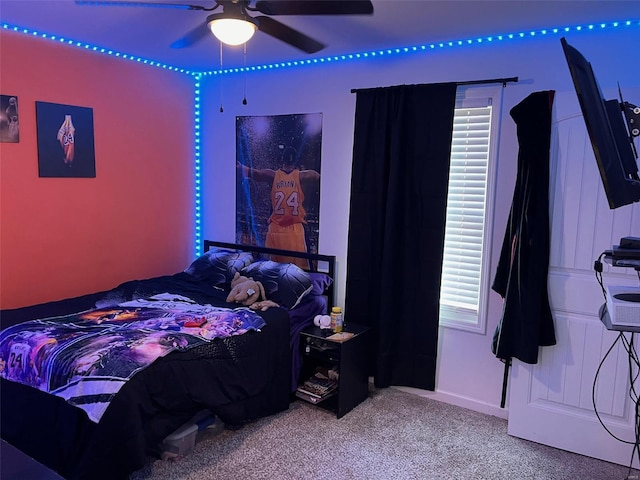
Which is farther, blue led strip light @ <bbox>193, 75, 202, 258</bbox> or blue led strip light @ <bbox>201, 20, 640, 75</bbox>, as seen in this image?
blue led strip light @ <bbox>193, 75, 202, 258</bbox>

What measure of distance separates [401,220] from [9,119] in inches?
108

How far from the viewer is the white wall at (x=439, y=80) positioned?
9.18 feet

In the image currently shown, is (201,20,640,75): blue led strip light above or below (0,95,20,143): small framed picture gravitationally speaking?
above

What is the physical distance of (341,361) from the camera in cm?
312

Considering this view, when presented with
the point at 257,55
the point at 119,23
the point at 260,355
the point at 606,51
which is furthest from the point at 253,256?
the point at 606,51

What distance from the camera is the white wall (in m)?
2.80

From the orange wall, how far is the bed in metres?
0.43

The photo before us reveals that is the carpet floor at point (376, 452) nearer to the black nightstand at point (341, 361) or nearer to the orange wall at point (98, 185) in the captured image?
the black nightstand at point (341, 361)

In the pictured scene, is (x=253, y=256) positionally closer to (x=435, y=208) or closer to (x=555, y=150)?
(x=435, y=208)

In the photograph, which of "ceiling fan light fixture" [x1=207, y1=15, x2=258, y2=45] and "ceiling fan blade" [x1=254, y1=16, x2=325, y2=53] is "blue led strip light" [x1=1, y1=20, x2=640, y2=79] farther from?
"ceiling fan light fixture" [x1=207, y1=15, x2=258, y2=45]

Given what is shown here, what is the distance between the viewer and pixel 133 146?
398cm

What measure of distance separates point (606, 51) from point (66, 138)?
11.8 feet

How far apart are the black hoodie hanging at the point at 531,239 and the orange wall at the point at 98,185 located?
2.91 meters

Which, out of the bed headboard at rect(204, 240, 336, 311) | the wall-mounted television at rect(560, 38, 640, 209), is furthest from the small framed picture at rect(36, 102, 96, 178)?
the wall-mounted television at rect(560, 38, 640, 209)
